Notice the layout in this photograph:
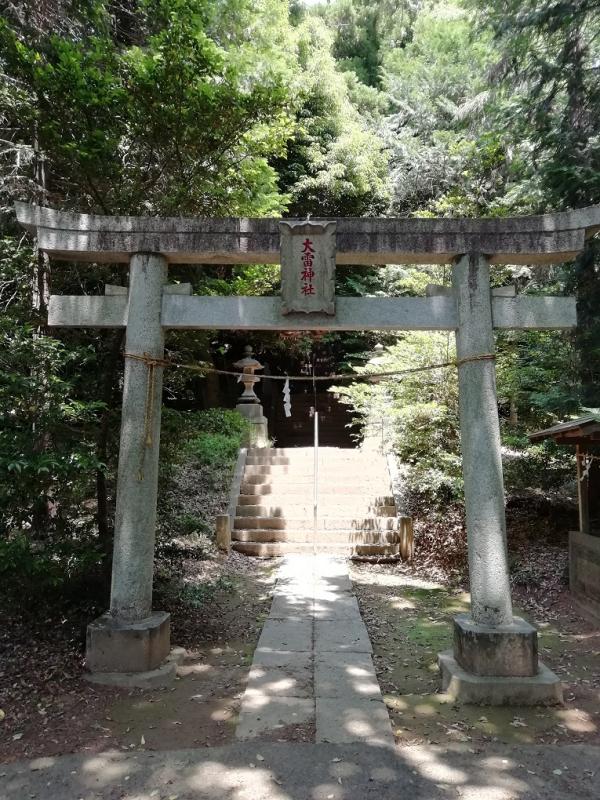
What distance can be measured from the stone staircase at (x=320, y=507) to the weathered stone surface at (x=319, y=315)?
18.2 ft

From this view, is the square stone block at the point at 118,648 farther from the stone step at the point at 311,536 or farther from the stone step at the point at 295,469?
the stone step at the point at 295,469

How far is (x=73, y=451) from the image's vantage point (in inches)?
194

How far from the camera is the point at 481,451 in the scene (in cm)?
485

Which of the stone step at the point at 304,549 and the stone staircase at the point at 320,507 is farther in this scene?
the stone staircase at the point at 320,507

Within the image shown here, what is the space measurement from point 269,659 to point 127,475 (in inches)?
90.0

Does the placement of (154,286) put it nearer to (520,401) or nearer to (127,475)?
(127,475)

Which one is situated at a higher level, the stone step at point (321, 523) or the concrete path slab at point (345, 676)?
the stone step at point (321, 523)

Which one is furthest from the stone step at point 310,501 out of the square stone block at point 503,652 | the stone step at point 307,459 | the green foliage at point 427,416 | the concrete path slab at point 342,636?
the square stone block at point 503,652

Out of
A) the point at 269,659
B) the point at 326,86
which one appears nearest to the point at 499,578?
the point at 269,659

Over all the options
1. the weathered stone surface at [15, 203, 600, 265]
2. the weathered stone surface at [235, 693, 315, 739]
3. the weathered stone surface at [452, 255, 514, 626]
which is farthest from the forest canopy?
the weathered stone surface at [452, 255, 514, 626]

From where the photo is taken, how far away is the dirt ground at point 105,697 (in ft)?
12.6

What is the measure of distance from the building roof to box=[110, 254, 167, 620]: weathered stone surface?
4.63 meters

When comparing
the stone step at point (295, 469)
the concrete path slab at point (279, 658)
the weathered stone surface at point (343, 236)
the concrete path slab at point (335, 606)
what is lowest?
the concrete path slab at point (279, 658)

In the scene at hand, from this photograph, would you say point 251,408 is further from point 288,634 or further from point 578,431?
point 578,431
